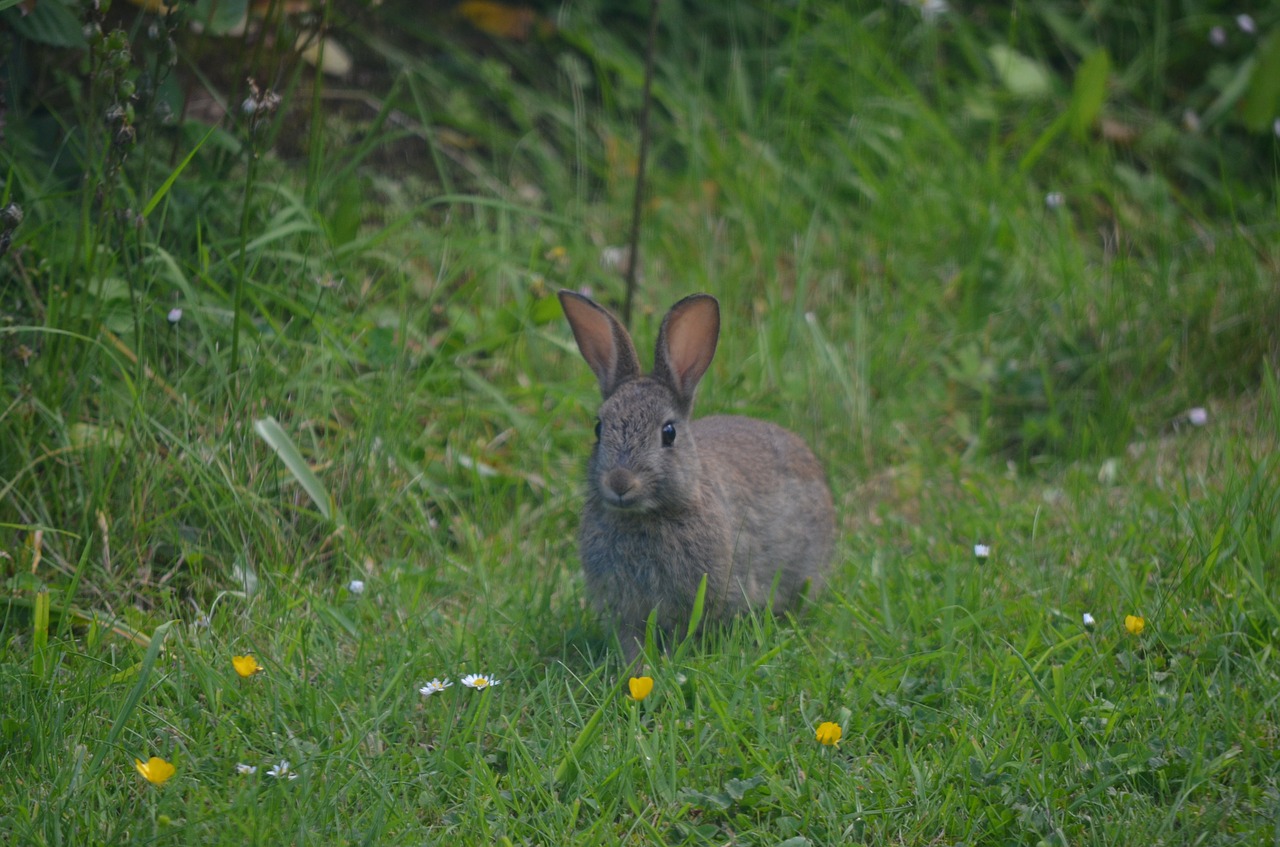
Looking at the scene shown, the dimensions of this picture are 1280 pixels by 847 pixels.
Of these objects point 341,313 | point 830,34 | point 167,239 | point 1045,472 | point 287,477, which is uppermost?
point 830,34

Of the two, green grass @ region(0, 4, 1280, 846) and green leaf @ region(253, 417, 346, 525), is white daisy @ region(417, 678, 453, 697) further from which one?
green leaf @ region(253, 417, 346, 525)

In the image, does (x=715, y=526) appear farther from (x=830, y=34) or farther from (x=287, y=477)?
(x=830, y=34)

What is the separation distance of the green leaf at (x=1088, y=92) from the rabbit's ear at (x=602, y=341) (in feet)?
10.7

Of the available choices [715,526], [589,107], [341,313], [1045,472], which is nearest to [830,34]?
[589,107]

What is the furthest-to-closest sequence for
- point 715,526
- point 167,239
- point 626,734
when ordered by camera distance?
1. point 167,239
2. point 715,526
3. point 626,734

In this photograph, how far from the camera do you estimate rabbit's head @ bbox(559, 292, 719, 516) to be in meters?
3.54

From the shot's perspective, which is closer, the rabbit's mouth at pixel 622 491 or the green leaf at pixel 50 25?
the rabbit's mouth at pixel 622 491

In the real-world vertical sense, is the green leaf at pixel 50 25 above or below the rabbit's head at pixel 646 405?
above

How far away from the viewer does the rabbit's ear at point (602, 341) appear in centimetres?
378

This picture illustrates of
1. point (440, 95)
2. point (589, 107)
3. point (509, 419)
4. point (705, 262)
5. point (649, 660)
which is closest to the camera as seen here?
point (649, 660)

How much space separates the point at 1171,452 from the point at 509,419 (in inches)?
99.2

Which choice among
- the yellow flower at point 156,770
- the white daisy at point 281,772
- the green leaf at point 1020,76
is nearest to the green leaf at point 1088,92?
the green leaf at point 1020,76

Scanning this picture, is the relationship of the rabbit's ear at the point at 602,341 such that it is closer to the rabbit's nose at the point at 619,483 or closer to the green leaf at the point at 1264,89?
the rabbit's nose at the point at 619,483

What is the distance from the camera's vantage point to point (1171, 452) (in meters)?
4.81
